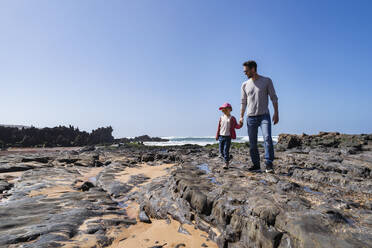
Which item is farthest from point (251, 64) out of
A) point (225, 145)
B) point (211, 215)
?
point (211, 215)

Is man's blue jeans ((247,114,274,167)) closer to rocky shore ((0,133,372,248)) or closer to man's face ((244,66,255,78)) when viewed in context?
rocky shore ((0,133,372,248))

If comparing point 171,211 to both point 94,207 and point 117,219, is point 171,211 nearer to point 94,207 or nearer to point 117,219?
point 117,219

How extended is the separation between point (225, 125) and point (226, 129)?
133 mm

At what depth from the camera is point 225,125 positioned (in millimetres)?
5816

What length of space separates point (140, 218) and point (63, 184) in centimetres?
442

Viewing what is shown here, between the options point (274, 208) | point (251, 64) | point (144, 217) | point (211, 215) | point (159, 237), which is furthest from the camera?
point (251, 64)

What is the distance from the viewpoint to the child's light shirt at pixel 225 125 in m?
5.74

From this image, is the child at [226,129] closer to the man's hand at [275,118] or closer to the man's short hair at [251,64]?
the man's hand at [275,118]

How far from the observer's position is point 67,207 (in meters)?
4.45

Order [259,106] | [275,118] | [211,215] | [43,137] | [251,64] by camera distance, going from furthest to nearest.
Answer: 1. [43,137]
2. [251,64]
3. [259,106]
4. [275,118]
5. [211,215]

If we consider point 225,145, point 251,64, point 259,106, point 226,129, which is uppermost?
point 251,64

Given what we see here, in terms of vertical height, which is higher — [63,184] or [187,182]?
[187,182]

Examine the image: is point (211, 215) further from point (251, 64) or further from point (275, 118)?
point (251, 64)

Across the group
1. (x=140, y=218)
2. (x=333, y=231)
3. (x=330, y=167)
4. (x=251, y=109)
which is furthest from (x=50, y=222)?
(x=330, y=167)
